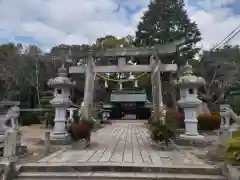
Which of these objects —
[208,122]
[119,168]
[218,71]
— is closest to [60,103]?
[119,168]

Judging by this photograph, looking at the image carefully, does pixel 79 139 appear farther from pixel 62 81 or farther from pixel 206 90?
pixel 206 90

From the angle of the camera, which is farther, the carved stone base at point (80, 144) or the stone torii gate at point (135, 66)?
the stone torii gate at point (135, 66)

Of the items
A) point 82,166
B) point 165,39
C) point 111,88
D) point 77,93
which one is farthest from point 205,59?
point 82,166

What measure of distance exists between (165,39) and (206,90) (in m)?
8.04

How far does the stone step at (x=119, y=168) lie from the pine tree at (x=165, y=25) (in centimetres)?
2400

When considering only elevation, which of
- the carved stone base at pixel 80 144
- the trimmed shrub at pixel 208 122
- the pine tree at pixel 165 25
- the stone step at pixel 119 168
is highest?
the pine tree at pixel 165 25

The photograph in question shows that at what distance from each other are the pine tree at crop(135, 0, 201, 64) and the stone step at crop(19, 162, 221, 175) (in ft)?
78.7

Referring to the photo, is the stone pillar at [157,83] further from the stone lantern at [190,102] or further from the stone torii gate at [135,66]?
the stone lantern at [190,102]

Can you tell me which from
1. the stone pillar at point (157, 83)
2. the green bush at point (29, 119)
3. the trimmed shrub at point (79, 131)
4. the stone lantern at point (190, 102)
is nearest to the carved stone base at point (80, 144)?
the trimmed shrub at point (79, 131)

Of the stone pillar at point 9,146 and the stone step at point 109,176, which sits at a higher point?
the stone pillar at point 9,146

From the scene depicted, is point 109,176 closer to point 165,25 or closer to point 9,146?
point 9,146

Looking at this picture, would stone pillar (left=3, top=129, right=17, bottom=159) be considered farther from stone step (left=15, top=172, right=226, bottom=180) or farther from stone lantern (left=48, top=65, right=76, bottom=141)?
stone lantern (left=48, top=65, right=76, bottom=141)

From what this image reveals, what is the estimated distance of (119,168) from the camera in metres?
4.87

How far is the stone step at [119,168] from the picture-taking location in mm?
4773
